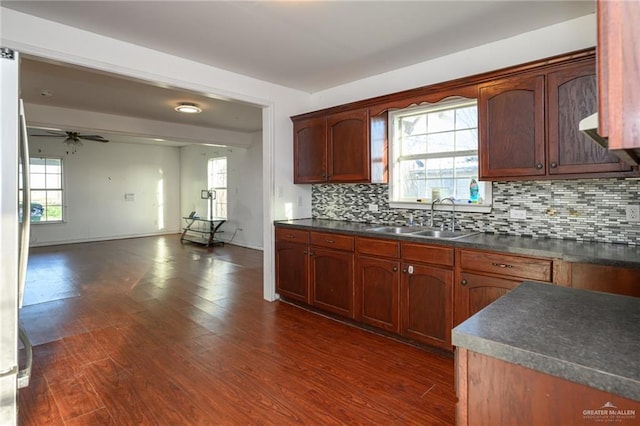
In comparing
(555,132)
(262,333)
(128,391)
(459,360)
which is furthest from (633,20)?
(262,333)

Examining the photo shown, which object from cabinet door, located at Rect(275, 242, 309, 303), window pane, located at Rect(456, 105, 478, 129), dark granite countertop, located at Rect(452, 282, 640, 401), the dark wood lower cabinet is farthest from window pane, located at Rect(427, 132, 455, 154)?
the dark wood lower cabinet

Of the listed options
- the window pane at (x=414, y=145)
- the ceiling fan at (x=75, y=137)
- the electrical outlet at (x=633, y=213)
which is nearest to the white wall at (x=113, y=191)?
the ceiling fan at (x=75, y=137)

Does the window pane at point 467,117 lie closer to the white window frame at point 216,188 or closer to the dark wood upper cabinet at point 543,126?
the dark wood upper cabinet at point 543,126

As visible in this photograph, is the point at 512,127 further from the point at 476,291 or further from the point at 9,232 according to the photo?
the point at 9,232

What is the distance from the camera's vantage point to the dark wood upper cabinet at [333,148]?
3.50m

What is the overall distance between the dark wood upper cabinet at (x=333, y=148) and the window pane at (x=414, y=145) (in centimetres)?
44

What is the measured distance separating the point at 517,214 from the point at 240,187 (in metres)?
6.52

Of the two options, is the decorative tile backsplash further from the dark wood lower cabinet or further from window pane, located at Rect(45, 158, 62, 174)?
window pane, located at Rect(45, 158, 62, 174)

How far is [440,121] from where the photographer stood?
3.40 m

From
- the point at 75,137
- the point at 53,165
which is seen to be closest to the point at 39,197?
the point at 53,165

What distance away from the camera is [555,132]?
2381 millimetres

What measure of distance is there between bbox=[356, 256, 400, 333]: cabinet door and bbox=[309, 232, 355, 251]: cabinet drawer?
19 cm

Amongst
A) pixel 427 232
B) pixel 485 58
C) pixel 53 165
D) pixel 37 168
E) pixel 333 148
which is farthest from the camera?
pixel 53 165

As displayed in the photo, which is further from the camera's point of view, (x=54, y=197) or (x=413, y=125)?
(x=54, y=197)
